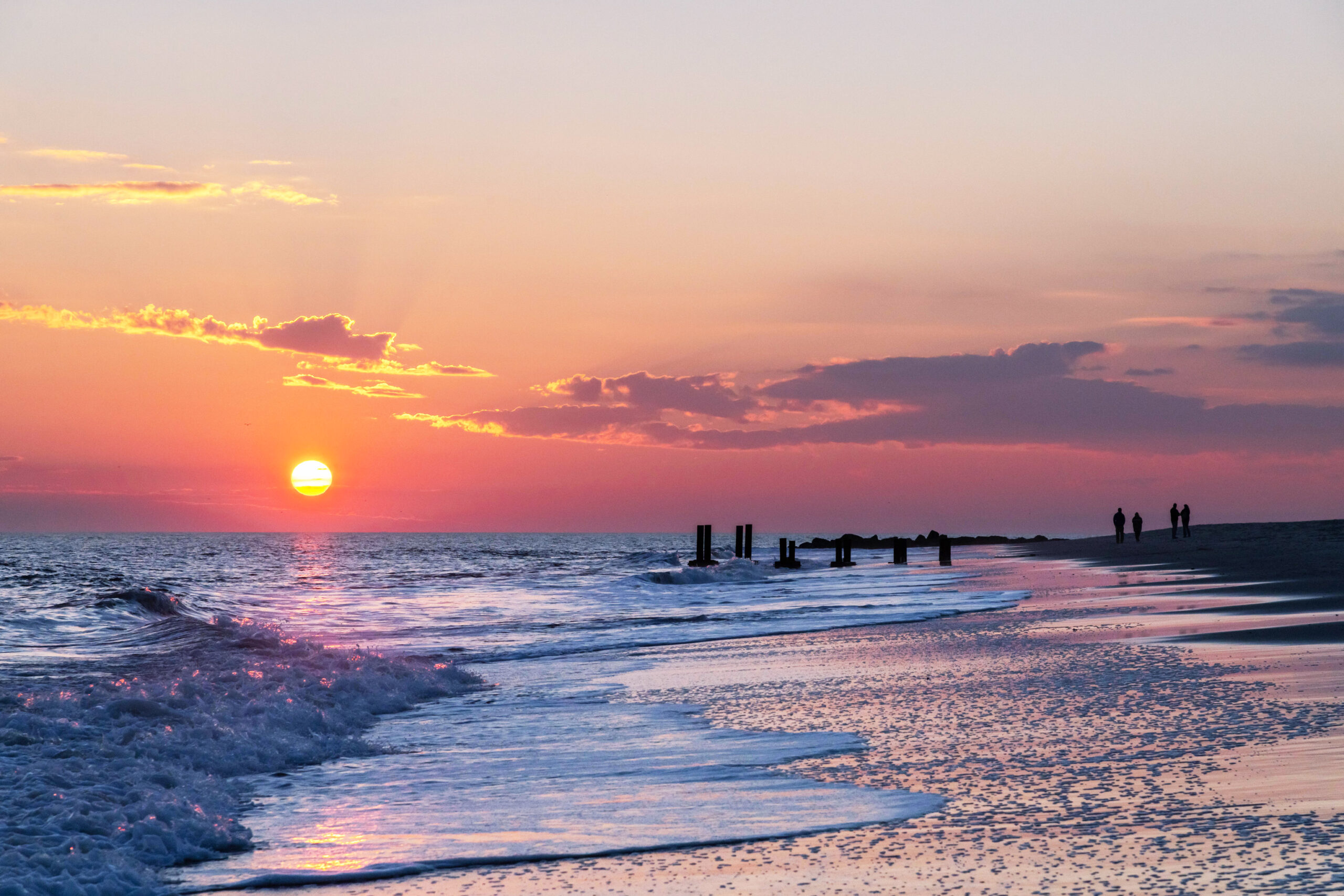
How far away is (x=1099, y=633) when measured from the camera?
14.5m

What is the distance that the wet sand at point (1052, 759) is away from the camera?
475cm

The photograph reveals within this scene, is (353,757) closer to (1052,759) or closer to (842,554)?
(1052,759)

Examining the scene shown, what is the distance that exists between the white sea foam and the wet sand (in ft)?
5.26

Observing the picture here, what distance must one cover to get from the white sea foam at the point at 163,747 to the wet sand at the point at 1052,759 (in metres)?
1.60

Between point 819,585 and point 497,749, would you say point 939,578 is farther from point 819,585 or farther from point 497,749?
point 497,749

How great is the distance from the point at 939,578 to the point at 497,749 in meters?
31.3

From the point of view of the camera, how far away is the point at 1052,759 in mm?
6914

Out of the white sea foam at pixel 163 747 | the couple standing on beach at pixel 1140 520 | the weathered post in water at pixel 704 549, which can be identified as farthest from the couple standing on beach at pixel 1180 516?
the white sea foam at pixel 163 747

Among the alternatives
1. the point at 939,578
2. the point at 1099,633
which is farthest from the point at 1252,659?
the point at 939,578

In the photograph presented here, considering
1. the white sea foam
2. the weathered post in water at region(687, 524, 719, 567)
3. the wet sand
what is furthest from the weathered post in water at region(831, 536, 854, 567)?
the white sea foam

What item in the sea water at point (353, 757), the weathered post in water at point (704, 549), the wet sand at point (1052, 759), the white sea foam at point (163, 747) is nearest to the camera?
the wet sand at point (1052, 759)

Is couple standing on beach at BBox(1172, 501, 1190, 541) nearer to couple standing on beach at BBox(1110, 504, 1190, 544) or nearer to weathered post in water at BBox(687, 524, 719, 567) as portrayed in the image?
couple standing on beach at BBox(1110, 504, 1190, 544)

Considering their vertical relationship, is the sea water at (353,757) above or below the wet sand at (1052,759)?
below

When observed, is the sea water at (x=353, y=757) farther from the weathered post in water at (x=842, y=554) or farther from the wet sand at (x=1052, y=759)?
the weathered post in water at (x=842, y=554)
